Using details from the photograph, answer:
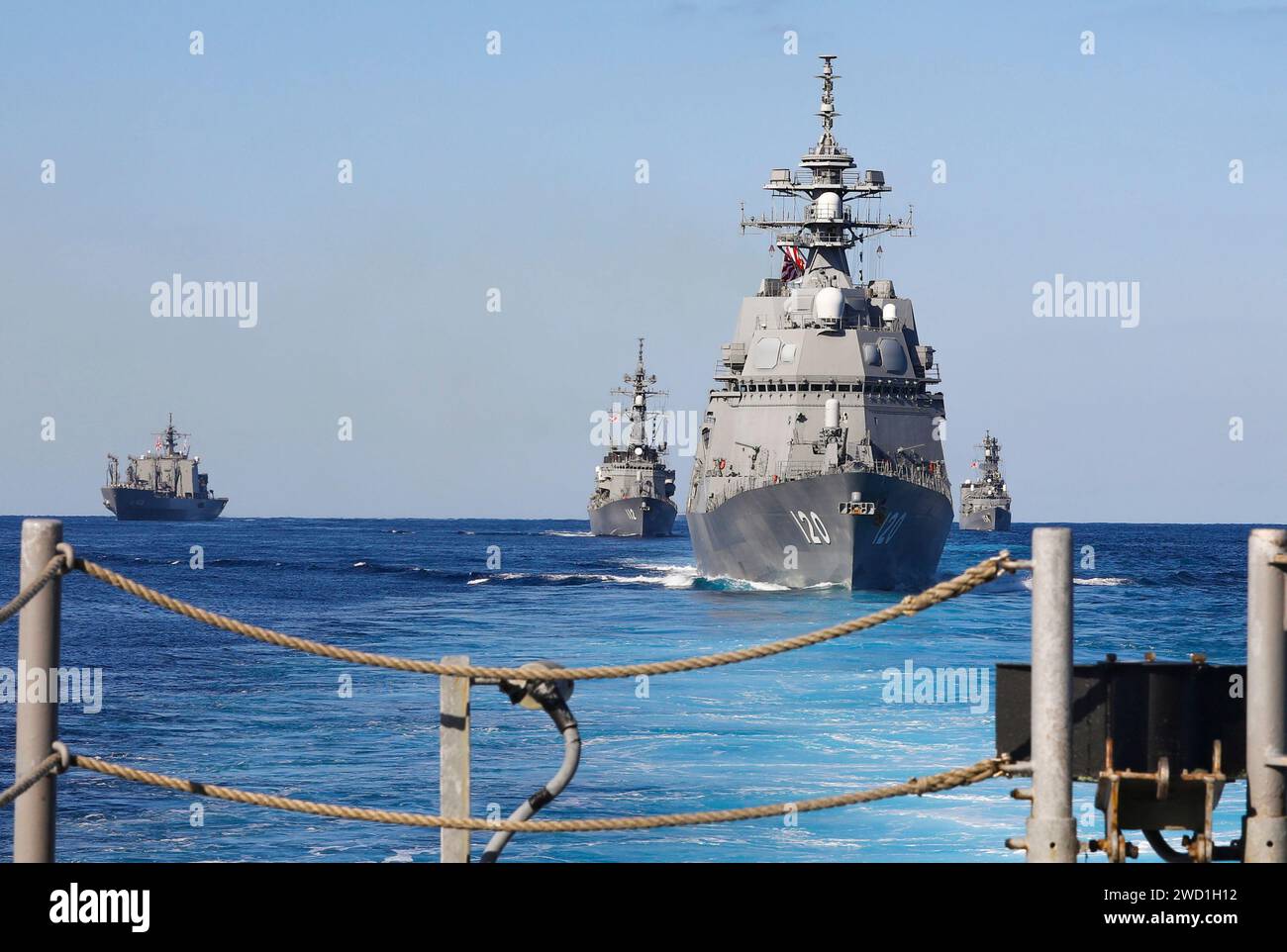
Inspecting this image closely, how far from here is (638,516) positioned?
455 feet

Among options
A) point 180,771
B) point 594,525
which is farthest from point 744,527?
point 594,525

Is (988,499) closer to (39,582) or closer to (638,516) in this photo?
(638,516)

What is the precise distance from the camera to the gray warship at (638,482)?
138 metres

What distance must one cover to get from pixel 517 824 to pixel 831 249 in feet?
196

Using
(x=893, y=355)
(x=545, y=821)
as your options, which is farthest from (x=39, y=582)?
(x=893, y=355)

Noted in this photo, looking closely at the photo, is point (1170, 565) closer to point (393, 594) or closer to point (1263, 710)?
point (393, 594)

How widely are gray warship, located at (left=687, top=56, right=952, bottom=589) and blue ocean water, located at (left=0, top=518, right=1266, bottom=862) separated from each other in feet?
5.54

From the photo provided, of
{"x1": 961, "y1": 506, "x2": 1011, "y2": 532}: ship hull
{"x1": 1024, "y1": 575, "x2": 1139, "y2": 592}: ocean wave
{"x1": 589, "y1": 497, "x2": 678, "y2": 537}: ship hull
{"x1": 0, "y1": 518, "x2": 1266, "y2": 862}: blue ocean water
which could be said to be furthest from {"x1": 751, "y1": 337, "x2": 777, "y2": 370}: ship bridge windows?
{"x1": 961, "y1": 506, "x2": 1011, "y2": 532}: ship hull

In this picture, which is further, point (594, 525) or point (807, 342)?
point (594, 525)

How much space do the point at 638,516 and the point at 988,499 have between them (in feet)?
121

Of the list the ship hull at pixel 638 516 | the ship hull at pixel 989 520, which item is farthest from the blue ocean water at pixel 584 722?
the ship hull at pixel 989 520
